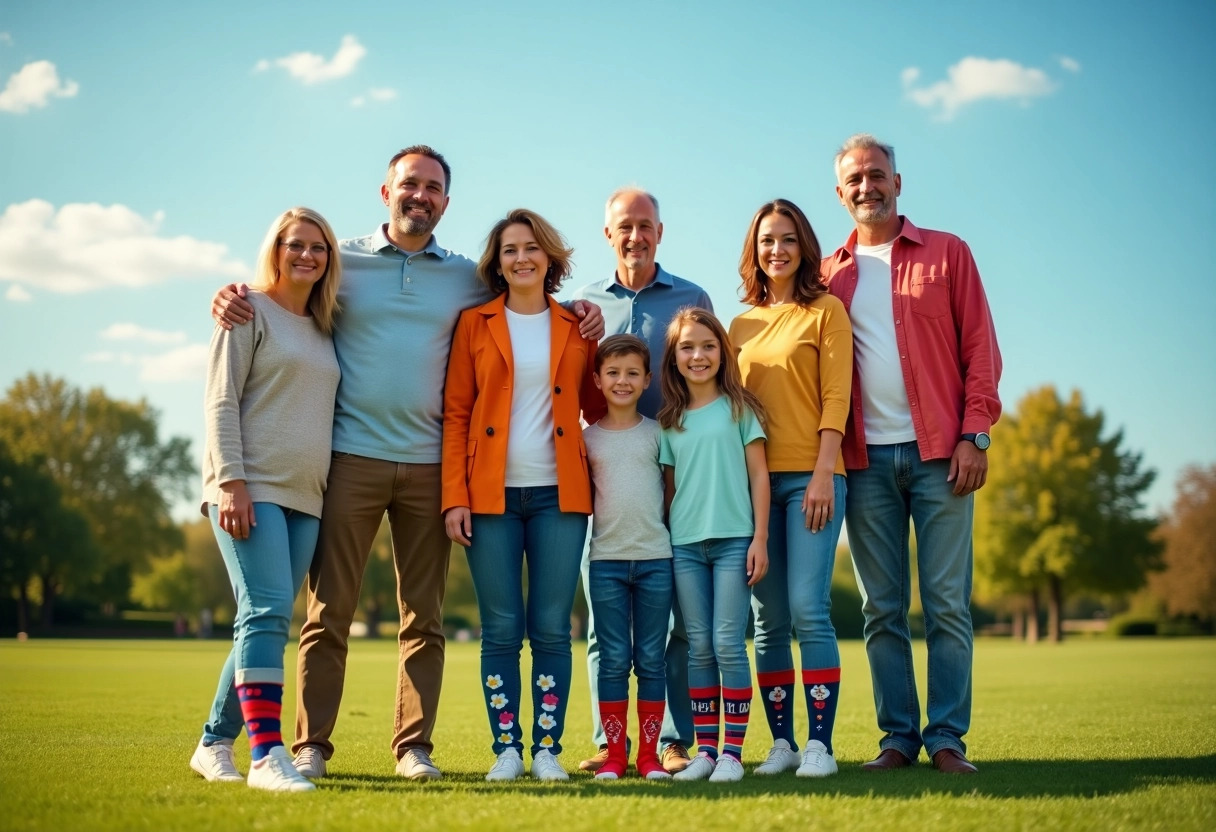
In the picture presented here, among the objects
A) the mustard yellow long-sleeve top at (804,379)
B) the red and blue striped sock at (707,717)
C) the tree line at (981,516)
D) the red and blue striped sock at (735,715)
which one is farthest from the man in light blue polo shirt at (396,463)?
the tree line at (981,516)

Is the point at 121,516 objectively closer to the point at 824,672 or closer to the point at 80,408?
the point at 80,408

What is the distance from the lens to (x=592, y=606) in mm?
5359

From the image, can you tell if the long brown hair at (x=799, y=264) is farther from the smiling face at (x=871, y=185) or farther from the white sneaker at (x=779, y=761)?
the white sneaker at (x=779, y=761)

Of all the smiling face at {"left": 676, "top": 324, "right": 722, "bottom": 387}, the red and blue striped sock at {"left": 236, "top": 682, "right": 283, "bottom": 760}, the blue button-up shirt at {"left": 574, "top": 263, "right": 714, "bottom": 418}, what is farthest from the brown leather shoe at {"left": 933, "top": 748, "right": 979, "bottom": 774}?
the red and blue striped sock at {"left": 236, "top": 682, "right": 283, "bottom": 760}

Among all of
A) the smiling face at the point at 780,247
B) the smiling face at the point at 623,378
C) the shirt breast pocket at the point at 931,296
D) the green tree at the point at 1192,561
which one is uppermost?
the smiling face at the point at 780,247

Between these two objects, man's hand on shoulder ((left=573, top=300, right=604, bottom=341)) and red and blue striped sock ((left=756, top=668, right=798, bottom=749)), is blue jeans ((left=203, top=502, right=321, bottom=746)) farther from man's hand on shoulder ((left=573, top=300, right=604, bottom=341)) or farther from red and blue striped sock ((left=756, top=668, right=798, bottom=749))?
red and blue striped sock ((left=756, top=668, right=798, bottom=749))

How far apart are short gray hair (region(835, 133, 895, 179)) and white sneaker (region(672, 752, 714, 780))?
343cm

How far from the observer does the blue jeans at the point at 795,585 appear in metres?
5.16

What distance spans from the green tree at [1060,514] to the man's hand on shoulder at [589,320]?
4123 centimetres

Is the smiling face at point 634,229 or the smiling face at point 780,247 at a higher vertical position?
the smiling face at point 634,229

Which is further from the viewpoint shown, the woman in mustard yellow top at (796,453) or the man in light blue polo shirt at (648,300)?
the man in light blue polo shirt at (648,300)

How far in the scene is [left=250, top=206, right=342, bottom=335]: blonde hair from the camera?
205 inches

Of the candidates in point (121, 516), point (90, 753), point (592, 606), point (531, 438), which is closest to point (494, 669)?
point (592, 606)

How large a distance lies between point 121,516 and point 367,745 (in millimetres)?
51584
